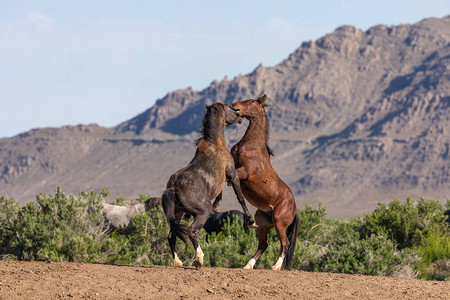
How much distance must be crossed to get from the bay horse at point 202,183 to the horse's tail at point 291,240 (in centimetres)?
144

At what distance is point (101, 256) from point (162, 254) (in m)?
2.44

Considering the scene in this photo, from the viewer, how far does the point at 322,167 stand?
6127 inches

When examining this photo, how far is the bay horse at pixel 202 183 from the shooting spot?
→ 962 centimetres

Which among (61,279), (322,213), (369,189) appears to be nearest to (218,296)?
(61,279)

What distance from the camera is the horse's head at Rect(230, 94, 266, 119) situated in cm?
1072

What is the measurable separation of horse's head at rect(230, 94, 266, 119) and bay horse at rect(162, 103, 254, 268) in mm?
266

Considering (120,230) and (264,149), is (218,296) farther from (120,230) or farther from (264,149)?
(120,230)

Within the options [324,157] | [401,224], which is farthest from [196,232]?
[324,157]

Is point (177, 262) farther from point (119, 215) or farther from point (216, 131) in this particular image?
point (119, 215)

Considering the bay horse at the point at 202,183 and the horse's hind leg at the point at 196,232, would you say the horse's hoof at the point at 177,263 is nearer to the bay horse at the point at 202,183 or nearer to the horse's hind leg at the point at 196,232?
the bay horse at the point at 202,183

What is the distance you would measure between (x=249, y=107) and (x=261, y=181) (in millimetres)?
1246

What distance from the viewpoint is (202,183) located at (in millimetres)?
9766

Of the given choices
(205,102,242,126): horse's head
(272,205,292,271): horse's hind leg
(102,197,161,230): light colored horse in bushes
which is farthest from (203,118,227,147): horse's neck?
(102,197,161,230): light colored horse in bushes

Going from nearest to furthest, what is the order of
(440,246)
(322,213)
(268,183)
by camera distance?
(268,183)
(440,246)
(322,213)
